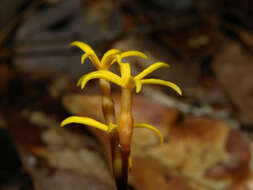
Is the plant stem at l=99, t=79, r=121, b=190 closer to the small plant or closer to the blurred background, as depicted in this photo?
the small plant

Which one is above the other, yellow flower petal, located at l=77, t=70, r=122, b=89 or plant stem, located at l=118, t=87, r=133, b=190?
yellow flower petal, located at l=77, t=70, r=122, b=89

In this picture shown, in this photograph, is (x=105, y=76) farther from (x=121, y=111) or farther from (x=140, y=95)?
(x=140, y=95)

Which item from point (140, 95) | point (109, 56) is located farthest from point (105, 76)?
point (140, 95)

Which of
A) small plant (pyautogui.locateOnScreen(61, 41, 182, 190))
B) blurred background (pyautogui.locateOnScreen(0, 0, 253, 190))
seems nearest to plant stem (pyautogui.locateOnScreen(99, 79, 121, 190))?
small plant (pyautogui.locateOnScreen(61, 41, 182, 190))

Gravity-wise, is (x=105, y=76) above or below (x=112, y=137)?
above

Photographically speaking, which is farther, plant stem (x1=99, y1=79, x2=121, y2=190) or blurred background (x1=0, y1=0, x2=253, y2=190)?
blurred background (x1=0, y1=0, x2=253, y2=190)

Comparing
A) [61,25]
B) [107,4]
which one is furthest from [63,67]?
[107,4]

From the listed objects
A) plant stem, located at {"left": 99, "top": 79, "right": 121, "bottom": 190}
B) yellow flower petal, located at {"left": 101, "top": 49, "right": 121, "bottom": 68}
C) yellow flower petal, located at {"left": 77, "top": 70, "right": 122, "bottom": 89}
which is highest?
yellow flower petal, located at {"left": 101, "top": 49, "right": 121, "bottom": 68}

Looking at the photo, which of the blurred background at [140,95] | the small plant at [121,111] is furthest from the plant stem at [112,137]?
the blurred background at [140,95]
